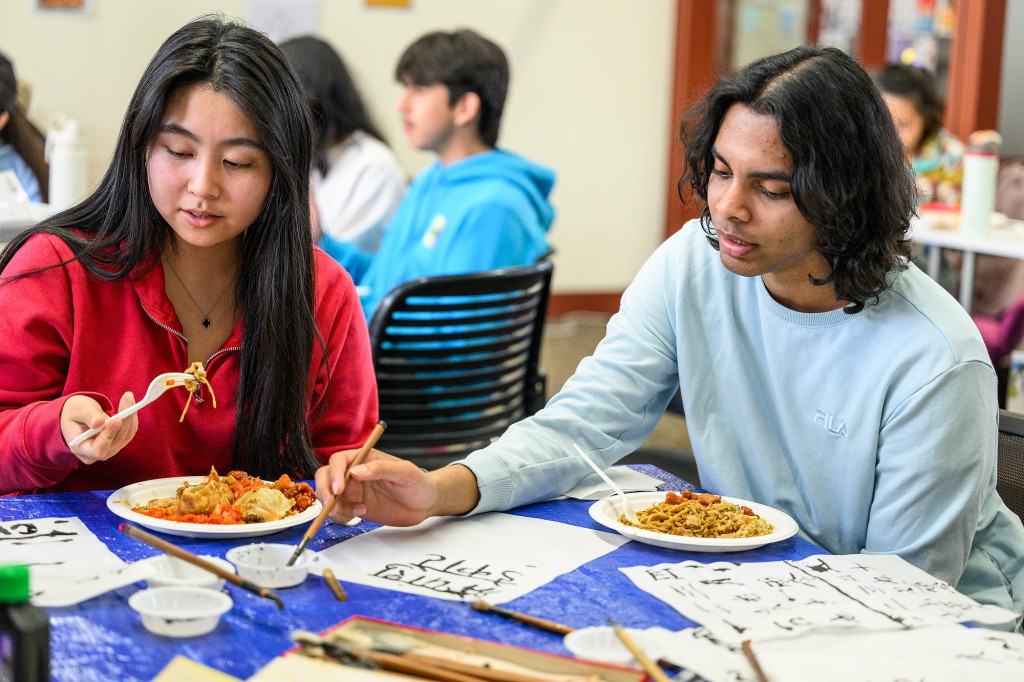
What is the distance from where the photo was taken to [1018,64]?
689cm

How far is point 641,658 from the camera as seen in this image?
37.5 inches

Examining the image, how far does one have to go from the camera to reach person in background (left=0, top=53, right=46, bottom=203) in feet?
10.3

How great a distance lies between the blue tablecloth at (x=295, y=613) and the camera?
38.1 inches

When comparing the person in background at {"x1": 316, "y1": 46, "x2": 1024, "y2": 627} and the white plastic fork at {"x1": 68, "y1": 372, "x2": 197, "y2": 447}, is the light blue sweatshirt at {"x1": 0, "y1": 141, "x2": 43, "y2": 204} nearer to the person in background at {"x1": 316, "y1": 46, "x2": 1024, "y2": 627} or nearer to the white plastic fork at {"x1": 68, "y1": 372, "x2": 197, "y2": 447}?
the white plastic fork at {"x1": 68, "y1": 372, "x2": 197, "y2": 447}

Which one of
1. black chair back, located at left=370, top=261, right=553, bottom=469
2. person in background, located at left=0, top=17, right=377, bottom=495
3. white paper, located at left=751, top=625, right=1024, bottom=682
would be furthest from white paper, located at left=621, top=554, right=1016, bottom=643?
black chair back, located at left=370, top=261, right=553, bottom=469

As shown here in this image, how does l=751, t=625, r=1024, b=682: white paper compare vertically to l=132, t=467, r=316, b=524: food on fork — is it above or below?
below

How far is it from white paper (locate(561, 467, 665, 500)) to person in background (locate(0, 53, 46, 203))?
86.0 inches

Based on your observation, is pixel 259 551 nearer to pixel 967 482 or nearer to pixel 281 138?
pixel 281 138

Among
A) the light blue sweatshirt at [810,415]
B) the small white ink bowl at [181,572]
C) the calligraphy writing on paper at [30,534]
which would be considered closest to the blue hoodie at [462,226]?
the light blue sweatshirt at [810,415]

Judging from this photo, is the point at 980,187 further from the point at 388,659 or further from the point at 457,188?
the point at 388,659

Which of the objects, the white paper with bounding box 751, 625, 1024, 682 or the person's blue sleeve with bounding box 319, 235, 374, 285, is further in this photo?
the person's blue sleeve with bounding box 319, 235, 374, 285

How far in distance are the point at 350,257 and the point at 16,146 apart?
104cm

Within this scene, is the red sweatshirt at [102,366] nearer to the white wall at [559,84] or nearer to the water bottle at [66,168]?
the water bottle at [66,168]

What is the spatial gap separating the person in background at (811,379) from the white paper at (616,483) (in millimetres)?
22
